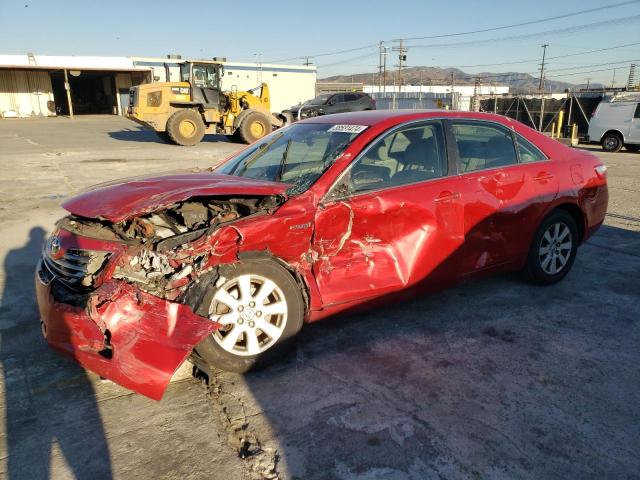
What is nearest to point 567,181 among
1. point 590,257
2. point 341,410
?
point 590,257

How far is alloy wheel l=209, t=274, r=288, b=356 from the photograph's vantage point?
2.97 m

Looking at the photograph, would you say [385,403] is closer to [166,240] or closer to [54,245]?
[166,240]

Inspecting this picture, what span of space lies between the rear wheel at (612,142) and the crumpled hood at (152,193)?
18014mm

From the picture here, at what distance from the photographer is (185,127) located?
18078 mm

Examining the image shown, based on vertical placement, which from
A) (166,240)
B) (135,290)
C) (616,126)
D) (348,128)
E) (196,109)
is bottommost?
(135,290)

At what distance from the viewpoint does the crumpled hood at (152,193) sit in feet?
9.57

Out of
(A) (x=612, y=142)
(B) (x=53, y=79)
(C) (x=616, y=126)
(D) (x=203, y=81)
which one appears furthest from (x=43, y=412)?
(B) (x=53, y=79)

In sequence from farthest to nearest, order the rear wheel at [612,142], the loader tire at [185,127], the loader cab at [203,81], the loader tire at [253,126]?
the loader tire at [253,126] → the loader cab at [203,81] → the loader tire at [185,127] → the rear wheel at [612,142]

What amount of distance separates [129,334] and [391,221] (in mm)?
1849

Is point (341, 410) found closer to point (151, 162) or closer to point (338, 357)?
point (338, 357)

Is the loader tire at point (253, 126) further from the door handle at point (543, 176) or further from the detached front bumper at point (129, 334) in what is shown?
the detached front bumper at point (129, 334)

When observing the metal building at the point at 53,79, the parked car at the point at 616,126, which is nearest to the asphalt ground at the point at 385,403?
the parked car at the point at 616,126

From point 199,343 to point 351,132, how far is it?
A: 1881 mm

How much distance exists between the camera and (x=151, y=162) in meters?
13.9
